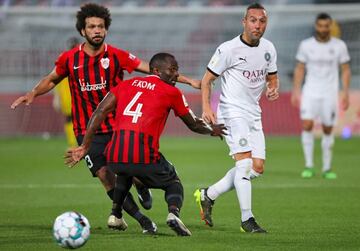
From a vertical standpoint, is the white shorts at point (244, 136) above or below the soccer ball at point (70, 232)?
above

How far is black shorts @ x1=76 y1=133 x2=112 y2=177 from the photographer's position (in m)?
10.1

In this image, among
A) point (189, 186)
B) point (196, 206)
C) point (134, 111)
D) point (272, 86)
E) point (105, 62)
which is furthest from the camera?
point (189, 186)

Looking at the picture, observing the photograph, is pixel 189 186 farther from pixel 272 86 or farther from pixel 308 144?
pixel 272 86

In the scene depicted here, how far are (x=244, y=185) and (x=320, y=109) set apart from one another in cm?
707

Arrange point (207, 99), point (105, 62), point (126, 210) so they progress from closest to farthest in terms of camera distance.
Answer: point (126, 210) → point (207, 99) → point (105, 62)

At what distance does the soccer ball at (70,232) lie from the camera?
8.02m

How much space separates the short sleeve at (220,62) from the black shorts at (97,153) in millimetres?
1346

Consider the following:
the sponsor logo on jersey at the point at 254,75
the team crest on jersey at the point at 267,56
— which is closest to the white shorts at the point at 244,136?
the sponsor logo on jersey at the point at 254,75

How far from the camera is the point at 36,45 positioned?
26297 millimetres

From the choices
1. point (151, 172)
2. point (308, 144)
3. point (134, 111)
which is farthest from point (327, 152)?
point (134, 111)

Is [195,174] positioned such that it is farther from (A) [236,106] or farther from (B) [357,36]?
(B) [357,36]

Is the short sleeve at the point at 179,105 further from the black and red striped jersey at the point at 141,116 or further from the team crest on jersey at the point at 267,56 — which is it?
the team crest on jersey at the point at 267,56

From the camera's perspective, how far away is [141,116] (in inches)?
358

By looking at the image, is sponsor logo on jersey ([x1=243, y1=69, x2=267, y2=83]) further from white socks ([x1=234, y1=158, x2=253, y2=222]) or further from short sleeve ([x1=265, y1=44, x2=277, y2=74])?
white socks ([x1=234, y1=158, x2=253, y2=222])
